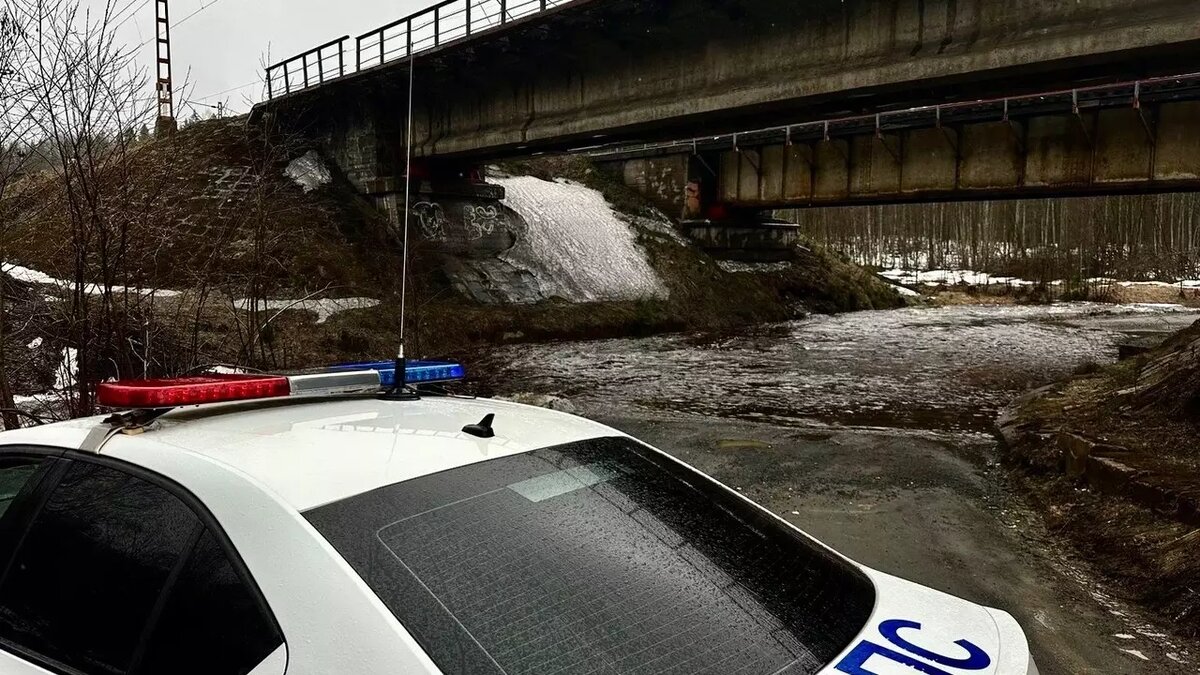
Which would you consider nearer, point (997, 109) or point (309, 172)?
point (997, 109)

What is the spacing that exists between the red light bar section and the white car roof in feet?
0.25

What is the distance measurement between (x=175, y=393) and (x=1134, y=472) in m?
6.23

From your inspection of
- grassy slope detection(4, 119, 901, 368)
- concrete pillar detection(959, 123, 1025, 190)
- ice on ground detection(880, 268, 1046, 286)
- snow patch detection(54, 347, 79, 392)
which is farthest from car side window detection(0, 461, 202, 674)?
ice on ground detection(880, 268, 1046, 286)

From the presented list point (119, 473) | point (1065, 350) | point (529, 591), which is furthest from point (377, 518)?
point (1065, 350)

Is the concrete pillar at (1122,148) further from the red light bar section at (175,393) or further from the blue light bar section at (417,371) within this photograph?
the red light bar section at (175,393)

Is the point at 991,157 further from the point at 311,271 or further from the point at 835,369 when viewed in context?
the point at 311,271

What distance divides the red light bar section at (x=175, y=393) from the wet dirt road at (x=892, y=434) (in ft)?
12.3

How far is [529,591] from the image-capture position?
1658 millimetres

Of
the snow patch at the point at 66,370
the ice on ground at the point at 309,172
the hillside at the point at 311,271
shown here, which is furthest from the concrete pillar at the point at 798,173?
the snow patch at the point at 66,370

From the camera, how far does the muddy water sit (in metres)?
12.1

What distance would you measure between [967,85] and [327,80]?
60.3ft

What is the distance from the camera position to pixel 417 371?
2846 millimetres

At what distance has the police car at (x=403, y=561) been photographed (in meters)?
1.55

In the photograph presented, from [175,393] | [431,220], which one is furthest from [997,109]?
[175,393]
